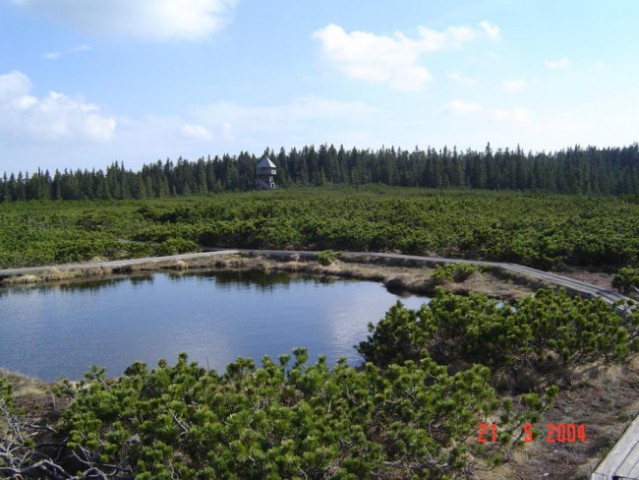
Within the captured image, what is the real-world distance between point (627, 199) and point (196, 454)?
5531cm

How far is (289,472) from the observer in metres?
6.77

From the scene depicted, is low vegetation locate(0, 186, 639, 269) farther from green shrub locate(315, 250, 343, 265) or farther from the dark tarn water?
the dark tarn water

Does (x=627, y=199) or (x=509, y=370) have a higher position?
(x=627, y=199)

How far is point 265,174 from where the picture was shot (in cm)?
8700

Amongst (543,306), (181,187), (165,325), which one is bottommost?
(165,325)

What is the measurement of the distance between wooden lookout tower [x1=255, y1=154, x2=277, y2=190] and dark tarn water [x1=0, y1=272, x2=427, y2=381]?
58.1m

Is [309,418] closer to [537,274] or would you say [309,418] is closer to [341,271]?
[537,274]

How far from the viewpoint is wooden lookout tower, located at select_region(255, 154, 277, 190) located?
283ft

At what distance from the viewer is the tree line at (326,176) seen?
79.8 metres

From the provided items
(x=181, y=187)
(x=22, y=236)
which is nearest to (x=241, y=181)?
(x=181, y=187)

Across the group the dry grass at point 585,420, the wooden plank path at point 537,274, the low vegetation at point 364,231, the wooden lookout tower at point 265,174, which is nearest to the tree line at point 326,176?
the wooden lookout tower at point 265,174

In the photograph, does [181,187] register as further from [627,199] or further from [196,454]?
[196,454]
